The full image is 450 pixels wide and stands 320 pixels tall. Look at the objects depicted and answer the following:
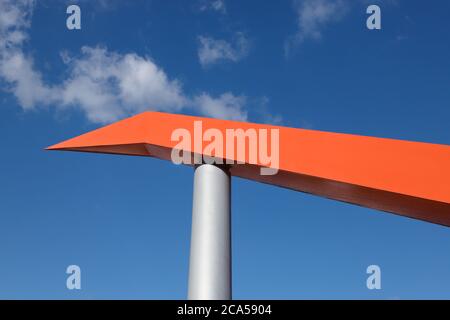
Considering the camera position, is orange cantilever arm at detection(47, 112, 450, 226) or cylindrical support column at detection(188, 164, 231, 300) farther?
orange cantilever arm at detection(47, 112, 450, 226)

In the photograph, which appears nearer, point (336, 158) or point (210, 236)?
point (210, 236)

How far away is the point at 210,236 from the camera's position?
6785 millimetres

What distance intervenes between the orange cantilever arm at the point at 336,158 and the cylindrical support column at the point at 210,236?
17.0 inches

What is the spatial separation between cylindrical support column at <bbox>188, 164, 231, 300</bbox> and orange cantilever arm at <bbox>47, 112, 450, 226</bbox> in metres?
0.43

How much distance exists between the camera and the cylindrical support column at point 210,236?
654cm

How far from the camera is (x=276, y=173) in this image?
7215 mm

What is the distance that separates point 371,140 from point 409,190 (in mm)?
905

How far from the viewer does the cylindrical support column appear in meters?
6.54

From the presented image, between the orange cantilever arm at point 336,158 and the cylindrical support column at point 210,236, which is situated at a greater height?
the orange cantilever arm at point 336,158

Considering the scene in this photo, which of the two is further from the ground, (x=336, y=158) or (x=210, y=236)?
(x=336, y=158)

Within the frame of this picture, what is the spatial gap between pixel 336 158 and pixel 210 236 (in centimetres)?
213
